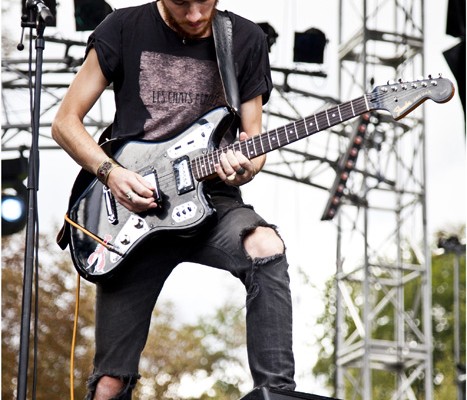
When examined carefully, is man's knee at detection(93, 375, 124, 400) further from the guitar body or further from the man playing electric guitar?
the guitar body

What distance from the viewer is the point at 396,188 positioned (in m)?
11.6

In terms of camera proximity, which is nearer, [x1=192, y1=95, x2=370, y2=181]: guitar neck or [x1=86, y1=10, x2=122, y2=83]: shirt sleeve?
[x1=192, y1=95, x2=370, y2=181]: guitar neck

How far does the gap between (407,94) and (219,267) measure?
0.83 metres

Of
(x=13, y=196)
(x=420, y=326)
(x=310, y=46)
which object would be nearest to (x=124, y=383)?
(x=13, y=196)

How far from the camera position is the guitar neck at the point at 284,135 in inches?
131

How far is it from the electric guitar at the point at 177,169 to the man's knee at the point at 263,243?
0.57ft

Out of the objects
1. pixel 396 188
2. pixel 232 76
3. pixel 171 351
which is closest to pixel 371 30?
pixel 396 188

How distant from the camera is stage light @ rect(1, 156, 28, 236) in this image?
963 centimetres

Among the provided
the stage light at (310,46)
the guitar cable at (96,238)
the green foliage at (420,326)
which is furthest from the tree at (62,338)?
the guitar cable at (96,238)

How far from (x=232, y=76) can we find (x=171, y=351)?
22065 millimetres

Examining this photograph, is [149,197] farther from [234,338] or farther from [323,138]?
[234,338]

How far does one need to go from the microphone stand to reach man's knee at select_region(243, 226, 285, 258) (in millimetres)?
747

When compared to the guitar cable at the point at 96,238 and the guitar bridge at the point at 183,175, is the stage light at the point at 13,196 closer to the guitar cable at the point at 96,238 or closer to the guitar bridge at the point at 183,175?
the guitar cable at the point at 96,238

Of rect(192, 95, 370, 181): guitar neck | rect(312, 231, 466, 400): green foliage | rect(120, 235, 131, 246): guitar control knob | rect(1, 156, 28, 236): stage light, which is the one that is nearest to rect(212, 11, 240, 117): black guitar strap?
rect(192, 95, 370, 181): guitar neck
